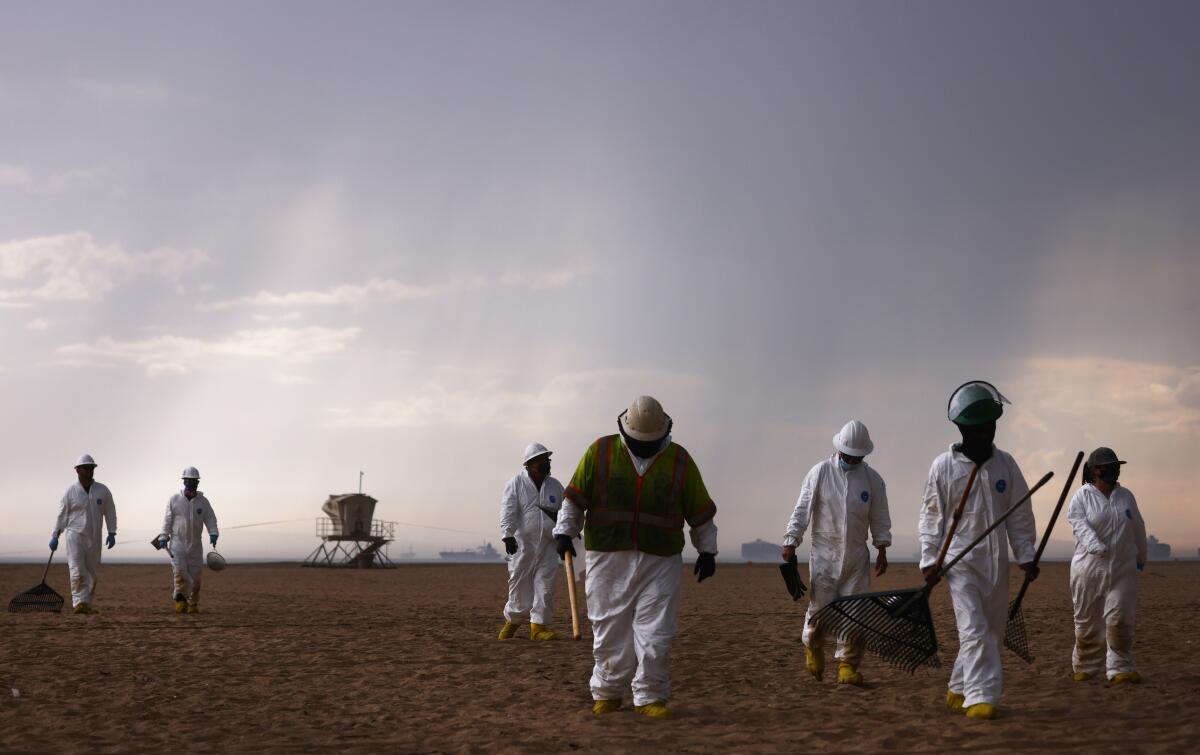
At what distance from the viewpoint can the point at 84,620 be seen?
16188 mm

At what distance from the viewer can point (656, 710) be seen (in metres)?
7.89

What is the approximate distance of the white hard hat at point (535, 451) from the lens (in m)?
13.8

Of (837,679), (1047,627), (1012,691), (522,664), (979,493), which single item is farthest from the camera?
(1047,627)

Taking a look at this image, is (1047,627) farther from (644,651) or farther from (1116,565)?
(644,651)

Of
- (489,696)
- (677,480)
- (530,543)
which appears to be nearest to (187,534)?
(530,543)

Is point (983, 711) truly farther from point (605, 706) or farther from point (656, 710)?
point (605, 706)

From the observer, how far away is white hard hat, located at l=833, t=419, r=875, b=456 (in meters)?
9.63

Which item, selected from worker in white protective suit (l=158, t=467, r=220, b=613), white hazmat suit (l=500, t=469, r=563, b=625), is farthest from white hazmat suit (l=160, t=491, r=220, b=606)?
white hazmat suit (l=500, t=469, r=563, b=625)

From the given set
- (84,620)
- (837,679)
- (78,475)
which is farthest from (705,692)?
(78,475)

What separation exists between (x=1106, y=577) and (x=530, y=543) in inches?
259

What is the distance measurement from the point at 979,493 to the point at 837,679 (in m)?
2.67

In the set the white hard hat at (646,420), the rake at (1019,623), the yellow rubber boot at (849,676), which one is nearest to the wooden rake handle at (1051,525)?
the rake at (1019,623)

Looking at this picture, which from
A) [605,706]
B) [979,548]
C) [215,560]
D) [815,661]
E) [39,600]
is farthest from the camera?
[215,560]

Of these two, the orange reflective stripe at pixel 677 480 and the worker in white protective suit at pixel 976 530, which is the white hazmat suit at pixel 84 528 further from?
the worker in white protective suit at pixel 976 530
